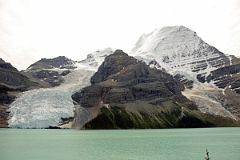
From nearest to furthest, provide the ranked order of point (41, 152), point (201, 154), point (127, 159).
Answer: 1. point (127, 159)
2. point (201, 154)
3. point (41, 152)

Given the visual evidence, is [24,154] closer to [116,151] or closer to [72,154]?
[72,154]

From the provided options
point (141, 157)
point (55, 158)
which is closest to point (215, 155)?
point (141, 157)

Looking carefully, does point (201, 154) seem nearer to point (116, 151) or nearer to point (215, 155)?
point (215, 155)

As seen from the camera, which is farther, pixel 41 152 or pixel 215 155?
pixel 41 152

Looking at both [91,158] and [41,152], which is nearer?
[91,158]

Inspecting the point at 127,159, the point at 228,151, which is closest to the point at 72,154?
the point at 127,159

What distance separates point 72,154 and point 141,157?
16330mm

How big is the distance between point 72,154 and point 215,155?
30469mm

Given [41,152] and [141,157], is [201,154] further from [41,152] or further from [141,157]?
[41,152]

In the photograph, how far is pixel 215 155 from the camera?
93.3m

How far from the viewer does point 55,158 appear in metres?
90.4

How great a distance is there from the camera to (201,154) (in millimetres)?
96750

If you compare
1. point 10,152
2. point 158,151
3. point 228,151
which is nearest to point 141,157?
point 158,151

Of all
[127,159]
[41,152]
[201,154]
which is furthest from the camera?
[41,152]
